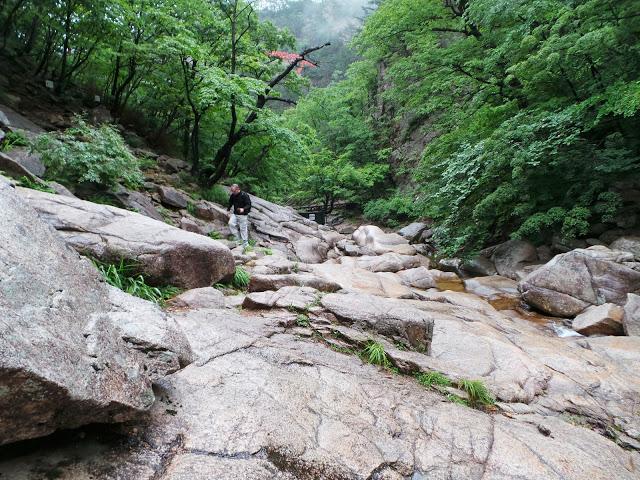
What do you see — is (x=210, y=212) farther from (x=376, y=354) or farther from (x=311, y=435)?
(x=311, y=435)

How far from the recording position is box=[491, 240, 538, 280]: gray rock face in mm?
10174

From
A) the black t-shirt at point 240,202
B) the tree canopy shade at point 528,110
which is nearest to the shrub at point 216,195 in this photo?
the black t-shirt at point 240,202

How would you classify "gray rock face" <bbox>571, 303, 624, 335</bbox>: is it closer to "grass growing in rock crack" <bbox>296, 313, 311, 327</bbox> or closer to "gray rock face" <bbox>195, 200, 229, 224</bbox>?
"grass growing in rock crack" <bbox>296, 313, 311, 327</bbox>

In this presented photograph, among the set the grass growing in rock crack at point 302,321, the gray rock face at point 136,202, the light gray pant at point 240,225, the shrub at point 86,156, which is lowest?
the grass growing in rock crack at point 302,321

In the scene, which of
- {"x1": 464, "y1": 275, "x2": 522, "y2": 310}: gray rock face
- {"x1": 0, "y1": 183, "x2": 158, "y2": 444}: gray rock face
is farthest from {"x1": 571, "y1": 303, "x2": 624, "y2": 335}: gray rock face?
{"x1": 0, "y1": 183, "x2": 158, "y2": 444}: gray rock face

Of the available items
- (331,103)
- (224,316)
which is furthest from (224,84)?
(331,103)

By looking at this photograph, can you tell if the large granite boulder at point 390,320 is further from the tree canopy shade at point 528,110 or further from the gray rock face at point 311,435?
the tree canopy shade at point 528,110

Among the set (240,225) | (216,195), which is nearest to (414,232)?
(216,195)

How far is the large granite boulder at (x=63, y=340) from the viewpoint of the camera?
1.39 meters

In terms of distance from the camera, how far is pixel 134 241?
15.2ft

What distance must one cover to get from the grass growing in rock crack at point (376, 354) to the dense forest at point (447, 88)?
24.0ft

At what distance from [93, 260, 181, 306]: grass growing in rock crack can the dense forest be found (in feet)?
20.4

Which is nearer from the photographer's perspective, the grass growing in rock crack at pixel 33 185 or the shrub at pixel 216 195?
the grass growing in rock crack at pixel 33 185

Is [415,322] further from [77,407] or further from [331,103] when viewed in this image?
[331,103]
